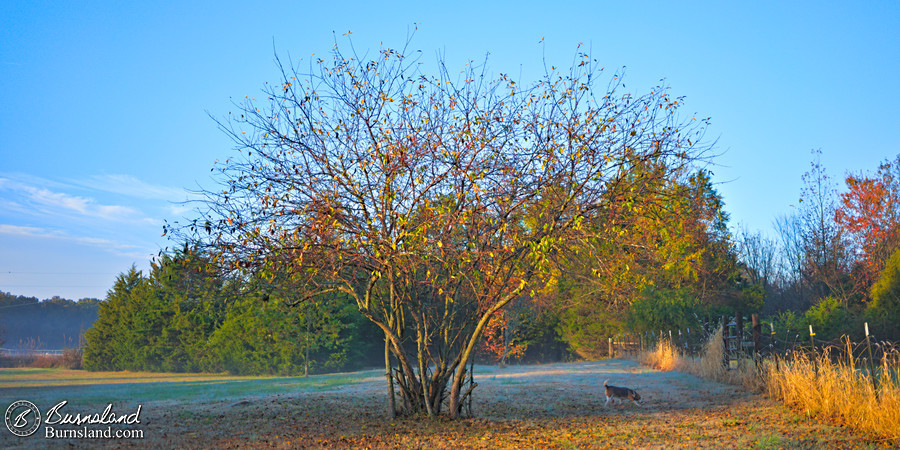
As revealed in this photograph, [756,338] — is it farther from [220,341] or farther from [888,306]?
[220,341]

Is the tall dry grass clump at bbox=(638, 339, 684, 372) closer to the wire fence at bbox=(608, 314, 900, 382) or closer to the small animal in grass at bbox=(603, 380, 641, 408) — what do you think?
the wire fence at bbox=(608, 314, 900, 382)

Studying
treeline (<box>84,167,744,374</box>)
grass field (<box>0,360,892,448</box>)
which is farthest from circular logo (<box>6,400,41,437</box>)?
treeline (<box>84,167,744,374</box>)

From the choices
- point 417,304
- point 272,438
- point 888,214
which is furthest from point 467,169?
point 888,214

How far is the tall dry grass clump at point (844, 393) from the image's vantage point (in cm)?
726

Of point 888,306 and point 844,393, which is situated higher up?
point 888,306

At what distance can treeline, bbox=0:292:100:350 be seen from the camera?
67.2 meters

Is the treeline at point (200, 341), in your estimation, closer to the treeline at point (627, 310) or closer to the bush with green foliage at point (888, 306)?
the treeline at point (627, 310)

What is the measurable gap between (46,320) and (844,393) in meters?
83.3

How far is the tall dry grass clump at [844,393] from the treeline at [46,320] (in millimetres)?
73874

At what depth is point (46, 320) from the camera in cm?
7162

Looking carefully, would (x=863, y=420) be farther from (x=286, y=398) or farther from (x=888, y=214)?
(x=888, y=214)

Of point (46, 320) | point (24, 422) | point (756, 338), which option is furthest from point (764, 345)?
point (46, 320)

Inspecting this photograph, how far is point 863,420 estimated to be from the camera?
7.61 metres

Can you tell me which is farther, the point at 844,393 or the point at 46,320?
the point at 46,320
